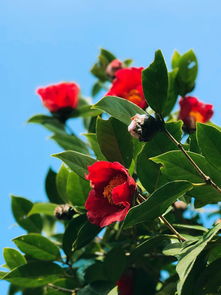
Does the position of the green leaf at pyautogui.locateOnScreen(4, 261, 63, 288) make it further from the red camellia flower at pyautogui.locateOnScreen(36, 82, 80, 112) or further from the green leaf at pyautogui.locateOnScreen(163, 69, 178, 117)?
the red camellia flower at pyautogui.locateOnScreen(36, 82, 80, 112)

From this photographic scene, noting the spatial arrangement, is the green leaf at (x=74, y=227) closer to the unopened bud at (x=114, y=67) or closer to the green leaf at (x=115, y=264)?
the green leaf at (x=115, y=264)

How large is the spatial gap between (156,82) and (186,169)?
24 cm

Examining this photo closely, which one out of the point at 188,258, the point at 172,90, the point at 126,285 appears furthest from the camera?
the point at 172,90

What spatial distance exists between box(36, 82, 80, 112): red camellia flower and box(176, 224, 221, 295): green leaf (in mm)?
1552

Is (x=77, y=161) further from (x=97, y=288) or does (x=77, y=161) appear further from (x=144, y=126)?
(x=97, y=288)

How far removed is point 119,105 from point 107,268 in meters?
0.61

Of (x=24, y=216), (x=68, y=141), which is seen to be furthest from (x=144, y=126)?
(x=68, y=141)

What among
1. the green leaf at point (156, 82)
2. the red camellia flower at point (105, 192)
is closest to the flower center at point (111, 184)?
the red camellia flower at point (105, 192)

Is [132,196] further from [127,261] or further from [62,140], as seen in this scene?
[62,140]

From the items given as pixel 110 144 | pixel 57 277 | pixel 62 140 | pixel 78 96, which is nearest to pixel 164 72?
pixel 110 144

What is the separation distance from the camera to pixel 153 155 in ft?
4.90

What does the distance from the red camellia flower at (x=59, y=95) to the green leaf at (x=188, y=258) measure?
61.1 inches

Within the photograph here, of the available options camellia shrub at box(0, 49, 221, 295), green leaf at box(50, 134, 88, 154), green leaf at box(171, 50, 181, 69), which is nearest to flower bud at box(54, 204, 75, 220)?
camellia shrub at box(0, 49, 221, 295)

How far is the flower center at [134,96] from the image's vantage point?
2.08 m
